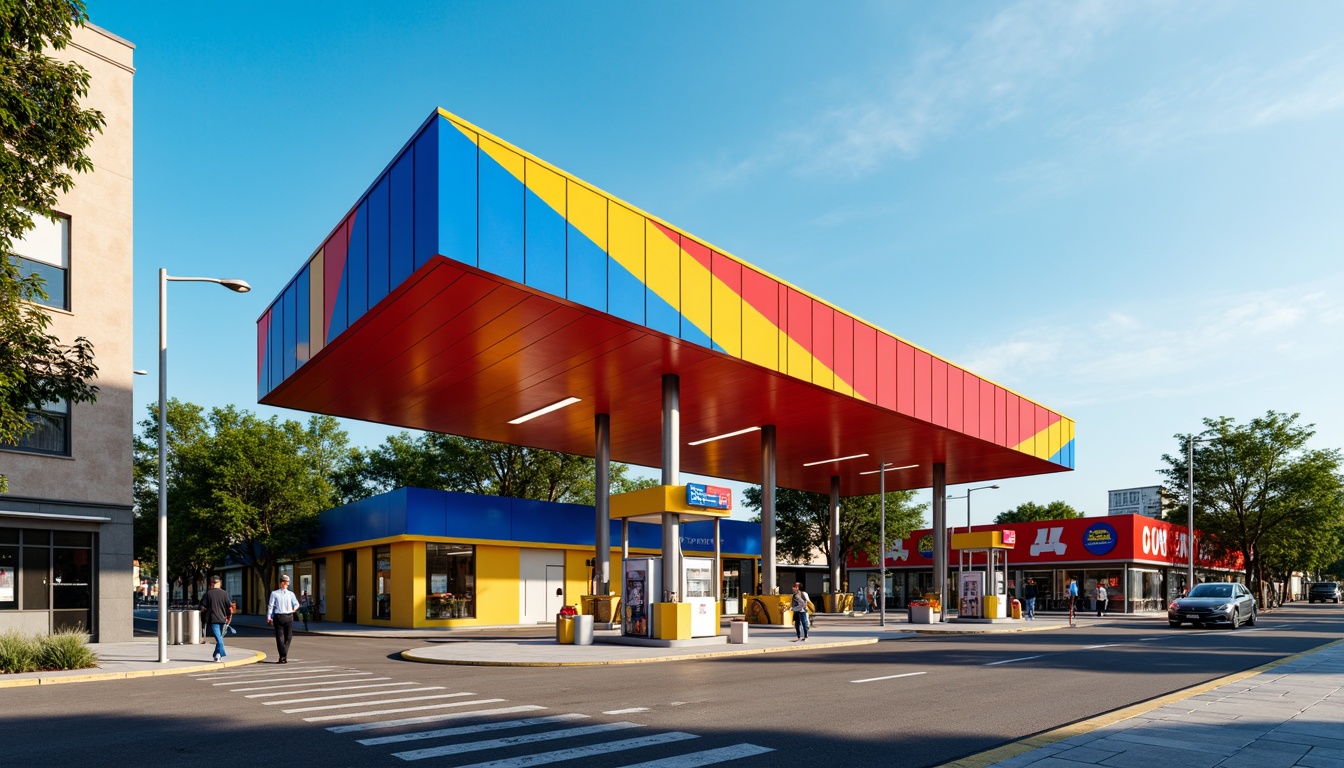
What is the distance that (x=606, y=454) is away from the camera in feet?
108

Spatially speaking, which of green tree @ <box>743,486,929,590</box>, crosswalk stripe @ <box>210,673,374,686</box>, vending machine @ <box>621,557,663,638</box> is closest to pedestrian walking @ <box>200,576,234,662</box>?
crosswalk stripe @ <box>210,673,374,686</box>

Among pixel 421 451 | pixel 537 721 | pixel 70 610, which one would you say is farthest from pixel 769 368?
pixel 421 451

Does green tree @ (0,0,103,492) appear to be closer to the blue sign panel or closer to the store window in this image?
the store window

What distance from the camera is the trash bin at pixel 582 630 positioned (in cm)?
2528

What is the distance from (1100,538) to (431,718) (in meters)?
54.8

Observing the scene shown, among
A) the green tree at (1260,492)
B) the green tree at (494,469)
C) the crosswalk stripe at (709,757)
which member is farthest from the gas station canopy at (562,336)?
the green tree at (1260,492)

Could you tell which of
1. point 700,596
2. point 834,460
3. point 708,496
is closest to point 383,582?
point 700,596

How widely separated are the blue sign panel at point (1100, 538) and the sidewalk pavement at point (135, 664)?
49.9 m

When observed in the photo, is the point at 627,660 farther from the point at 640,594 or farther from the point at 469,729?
the point at 469,729

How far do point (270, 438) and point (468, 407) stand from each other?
706 inches

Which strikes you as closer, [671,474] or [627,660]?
[627,660]

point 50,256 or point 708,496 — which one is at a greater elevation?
point 50,256

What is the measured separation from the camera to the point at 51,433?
25719 mm

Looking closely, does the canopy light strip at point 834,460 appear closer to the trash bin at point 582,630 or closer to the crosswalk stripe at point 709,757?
the trash bin at point 582,630
